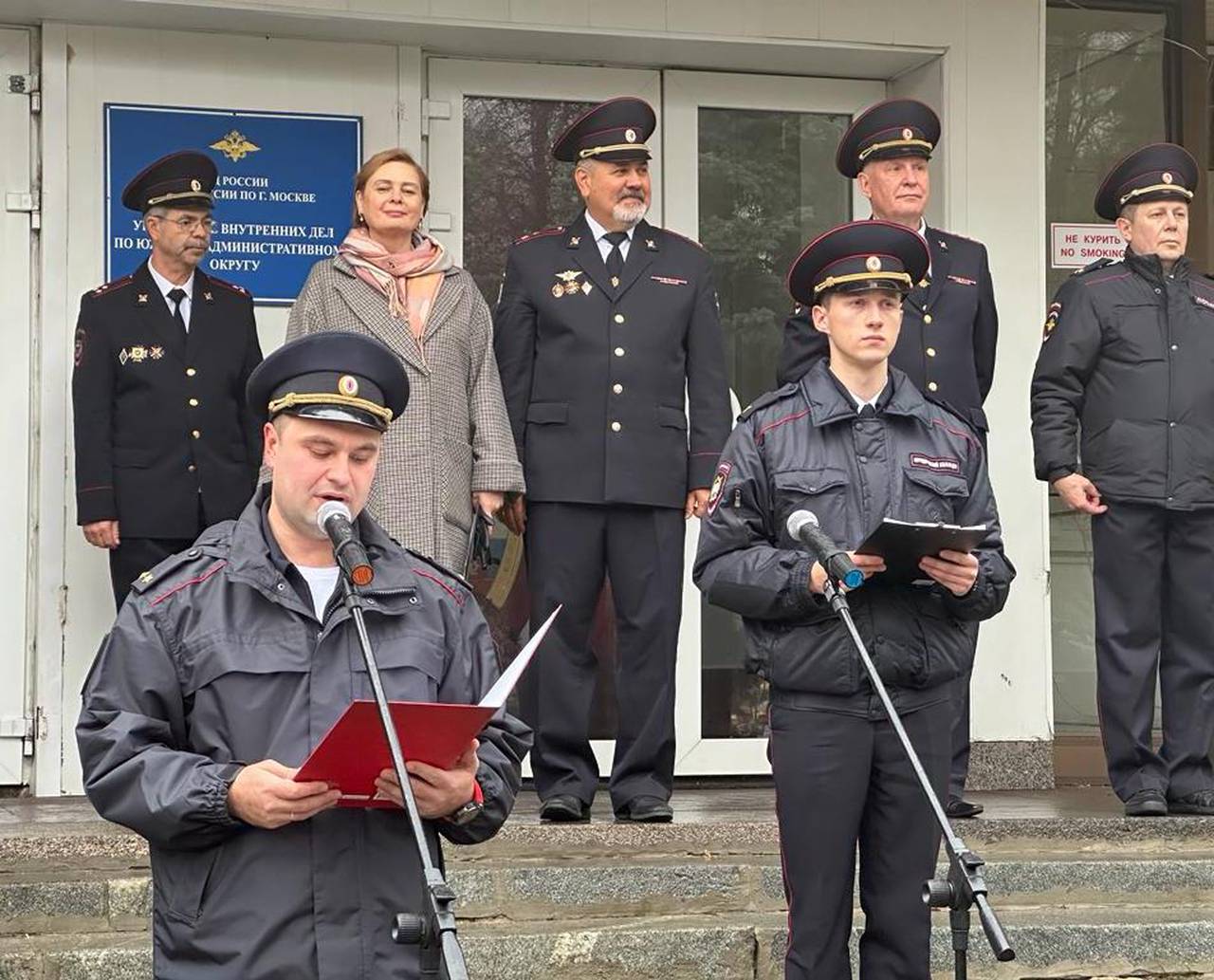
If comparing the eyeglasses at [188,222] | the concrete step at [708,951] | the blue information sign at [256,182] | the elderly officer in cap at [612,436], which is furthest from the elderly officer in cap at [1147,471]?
the eyeglasses at [188,222]

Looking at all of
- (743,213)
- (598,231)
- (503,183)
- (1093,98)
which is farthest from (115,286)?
(1093,98)

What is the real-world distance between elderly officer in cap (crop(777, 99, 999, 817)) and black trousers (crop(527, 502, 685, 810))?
0.75 meters

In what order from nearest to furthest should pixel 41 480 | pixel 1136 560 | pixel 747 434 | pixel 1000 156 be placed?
pixel 747 434 < pixel 1136 560 < pixel 41 480 < pixel 1000 156

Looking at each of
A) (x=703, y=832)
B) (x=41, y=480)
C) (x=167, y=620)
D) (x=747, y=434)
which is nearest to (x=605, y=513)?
(x=703, y=832)

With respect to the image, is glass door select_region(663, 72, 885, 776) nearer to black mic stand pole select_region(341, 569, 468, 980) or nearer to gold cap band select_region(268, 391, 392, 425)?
gold cap band select_region(268, 391, 392, 425)

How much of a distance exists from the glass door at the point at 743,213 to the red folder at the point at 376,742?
191 inches

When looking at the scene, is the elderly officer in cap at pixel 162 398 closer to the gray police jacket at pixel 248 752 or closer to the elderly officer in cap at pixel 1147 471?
the elderly officer in cap at pixel 1147 471

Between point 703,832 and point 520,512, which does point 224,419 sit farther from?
point 703,832

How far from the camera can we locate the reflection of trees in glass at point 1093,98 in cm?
837

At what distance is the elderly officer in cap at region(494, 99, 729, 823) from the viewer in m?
6.36

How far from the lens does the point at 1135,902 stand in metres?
6.41

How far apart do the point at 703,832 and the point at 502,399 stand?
1.50m

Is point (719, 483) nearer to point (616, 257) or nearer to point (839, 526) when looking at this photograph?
point (839, 526)

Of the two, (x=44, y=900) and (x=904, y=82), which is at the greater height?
(x=904, y=82)
